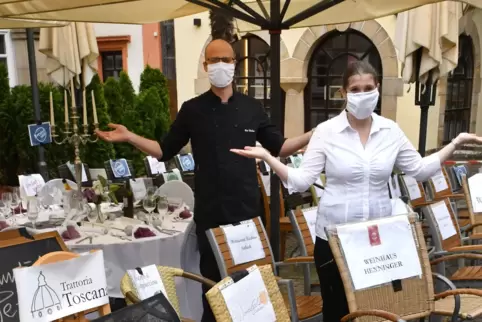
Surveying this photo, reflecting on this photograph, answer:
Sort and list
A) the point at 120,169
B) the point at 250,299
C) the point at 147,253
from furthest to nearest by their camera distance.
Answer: the point at 120,169
the point at 147,253
the point at 250,299

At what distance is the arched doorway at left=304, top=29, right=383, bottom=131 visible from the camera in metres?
9.43

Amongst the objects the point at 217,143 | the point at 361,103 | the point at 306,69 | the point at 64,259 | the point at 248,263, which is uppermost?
the point at 306,69

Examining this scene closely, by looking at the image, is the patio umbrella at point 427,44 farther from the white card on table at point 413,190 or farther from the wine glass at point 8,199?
the wine glass at point 8,199

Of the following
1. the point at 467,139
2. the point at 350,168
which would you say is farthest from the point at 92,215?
the point at 467,139

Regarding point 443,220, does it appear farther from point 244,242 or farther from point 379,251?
point 244,242

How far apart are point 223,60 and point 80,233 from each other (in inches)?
59.4

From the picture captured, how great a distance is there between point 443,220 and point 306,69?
6794 millimetres

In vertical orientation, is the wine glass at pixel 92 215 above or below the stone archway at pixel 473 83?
below

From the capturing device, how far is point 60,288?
1854mm

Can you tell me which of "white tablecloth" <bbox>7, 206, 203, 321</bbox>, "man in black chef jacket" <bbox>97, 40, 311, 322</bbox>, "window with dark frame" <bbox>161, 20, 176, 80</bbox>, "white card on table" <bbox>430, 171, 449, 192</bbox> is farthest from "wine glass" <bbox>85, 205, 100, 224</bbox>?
"window with dark frame" <bbox>161, 20, 176, 80</bbox>

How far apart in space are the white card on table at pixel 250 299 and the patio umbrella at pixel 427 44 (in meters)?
3.38

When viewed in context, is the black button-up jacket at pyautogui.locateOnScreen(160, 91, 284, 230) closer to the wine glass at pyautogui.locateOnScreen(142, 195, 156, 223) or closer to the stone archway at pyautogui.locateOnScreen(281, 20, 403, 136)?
the wine glass at pyautogui.locateOnScreen(142, 195, 156, 223)

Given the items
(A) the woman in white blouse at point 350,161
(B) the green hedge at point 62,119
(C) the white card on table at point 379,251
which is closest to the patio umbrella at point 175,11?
(A) the woman in white blouse at point 350,161

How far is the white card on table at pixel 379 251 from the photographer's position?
225cm
